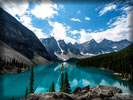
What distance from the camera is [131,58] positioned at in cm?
8200

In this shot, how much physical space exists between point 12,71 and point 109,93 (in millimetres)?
83594

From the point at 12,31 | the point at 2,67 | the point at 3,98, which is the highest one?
the point at 12,31

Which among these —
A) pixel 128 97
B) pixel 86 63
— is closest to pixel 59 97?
pixel 128 97

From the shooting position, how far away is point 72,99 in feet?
40.9

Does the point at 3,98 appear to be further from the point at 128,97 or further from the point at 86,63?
the point at 86,63

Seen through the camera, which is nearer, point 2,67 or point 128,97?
point 128,97

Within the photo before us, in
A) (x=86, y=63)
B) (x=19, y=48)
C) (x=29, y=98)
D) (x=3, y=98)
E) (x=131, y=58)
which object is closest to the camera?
(x=29, y=98)

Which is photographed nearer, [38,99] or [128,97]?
[128,97]

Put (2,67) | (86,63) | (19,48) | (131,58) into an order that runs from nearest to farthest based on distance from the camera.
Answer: (2,67) → (131,58) → (86,63) → (19,48)

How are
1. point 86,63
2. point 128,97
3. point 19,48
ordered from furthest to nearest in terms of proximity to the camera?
point 19,48 < point 86,63 < point 128,97

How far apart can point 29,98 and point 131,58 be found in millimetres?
95588

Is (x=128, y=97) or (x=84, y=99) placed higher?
(x=128, y=97)

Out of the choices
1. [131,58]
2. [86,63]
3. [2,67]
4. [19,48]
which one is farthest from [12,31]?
[131,58]

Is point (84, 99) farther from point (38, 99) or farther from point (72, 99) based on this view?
point (38, 99)
